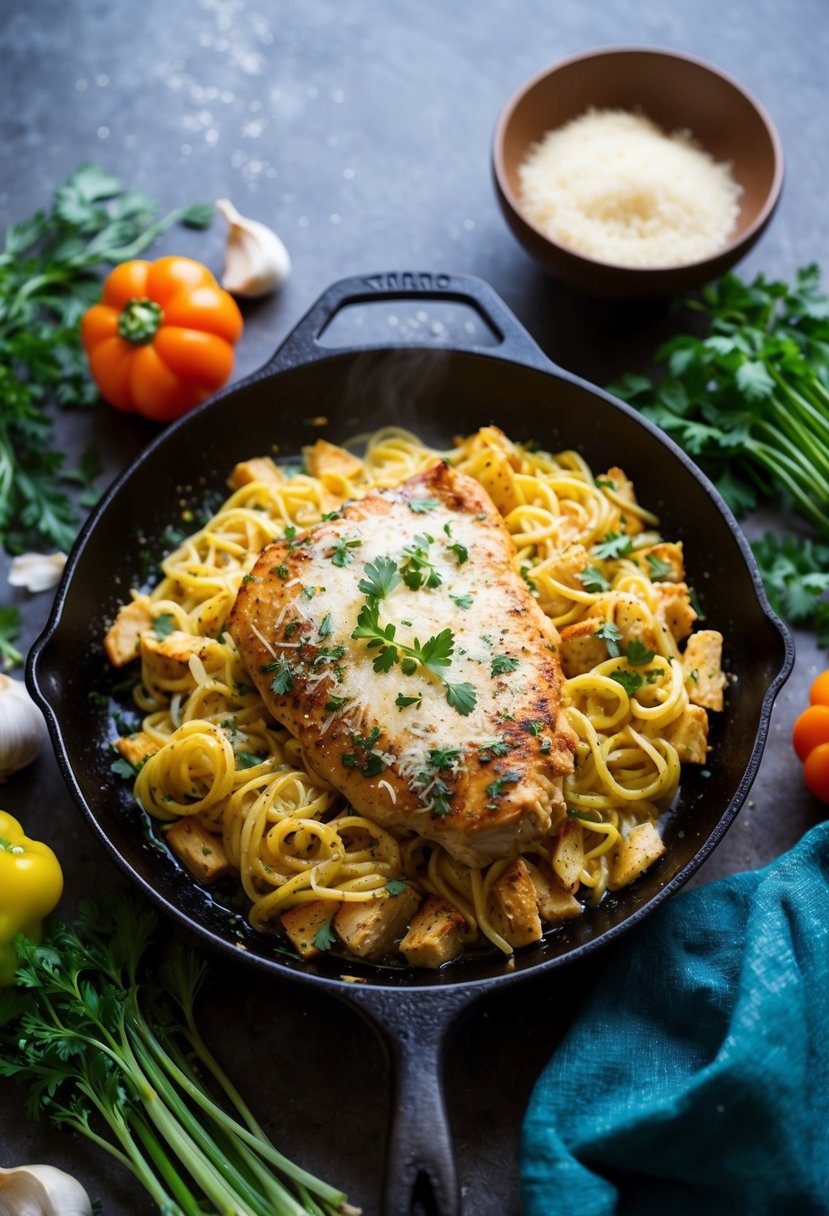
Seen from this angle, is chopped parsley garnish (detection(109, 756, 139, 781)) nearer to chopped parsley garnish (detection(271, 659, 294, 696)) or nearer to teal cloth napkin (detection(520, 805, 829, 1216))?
chopped parsley garnish (detection(271, 659, 294, 696))

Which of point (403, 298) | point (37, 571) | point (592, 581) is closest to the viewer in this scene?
point (592, 581)

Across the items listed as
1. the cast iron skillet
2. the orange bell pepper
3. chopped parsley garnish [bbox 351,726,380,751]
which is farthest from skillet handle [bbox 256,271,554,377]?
chopped parsley garnish [bbox 351,726,380,751]

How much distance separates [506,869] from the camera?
4285mm

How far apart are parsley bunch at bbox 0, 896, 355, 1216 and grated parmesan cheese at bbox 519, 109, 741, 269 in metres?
3.71

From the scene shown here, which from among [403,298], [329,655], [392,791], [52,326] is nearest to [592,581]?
[329,655]

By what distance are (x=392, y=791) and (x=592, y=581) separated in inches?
50.3

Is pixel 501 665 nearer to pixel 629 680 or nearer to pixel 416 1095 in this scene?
pixel 629 680

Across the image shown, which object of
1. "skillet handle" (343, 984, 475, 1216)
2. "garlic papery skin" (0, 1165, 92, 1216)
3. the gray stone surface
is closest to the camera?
"skillet handle" (343, 984, 475, 1216)

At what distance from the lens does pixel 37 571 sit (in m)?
5.50

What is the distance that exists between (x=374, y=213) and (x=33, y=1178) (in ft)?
15.9

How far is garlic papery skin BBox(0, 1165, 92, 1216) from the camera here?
13.2 feet

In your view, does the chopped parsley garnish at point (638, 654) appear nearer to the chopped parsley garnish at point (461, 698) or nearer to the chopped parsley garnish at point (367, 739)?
the chopped parsley garnish at point (461, 698)

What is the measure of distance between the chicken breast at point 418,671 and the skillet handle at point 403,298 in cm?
85

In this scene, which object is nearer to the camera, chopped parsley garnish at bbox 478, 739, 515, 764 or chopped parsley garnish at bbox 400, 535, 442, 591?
chopped parsley garnish at bbox 478, 739, 515, 764
